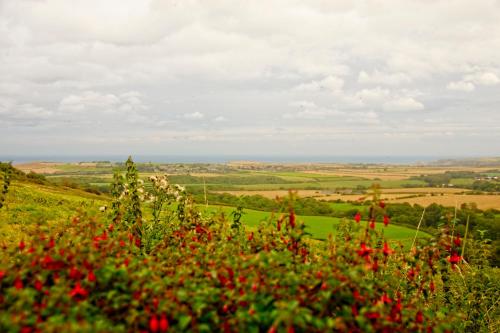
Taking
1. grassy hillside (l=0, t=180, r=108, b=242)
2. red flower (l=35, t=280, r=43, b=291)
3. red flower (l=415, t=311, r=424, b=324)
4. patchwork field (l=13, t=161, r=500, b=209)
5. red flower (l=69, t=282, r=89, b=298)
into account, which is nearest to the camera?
red flower (l=69, t=282, r=89, b=298)

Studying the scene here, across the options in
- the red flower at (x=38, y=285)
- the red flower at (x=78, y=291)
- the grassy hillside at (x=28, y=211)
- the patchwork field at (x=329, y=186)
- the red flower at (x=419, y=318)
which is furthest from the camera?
the patchwork field at (x=329, y=186)

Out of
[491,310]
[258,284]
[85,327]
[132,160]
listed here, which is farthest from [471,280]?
[85,327]

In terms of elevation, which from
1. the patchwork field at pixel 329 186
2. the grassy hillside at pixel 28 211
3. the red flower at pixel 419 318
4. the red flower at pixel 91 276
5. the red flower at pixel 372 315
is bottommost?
the patchwork field at pixel 329 186

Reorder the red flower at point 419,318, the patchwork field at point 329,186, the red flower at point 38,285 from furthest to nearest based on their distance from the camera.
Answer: the patchwork field at point 329,186 < the red flower at point 419,318 < the red flower at point 38,285

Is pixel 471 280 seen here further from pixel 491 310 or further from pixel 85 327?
pixel 85 327

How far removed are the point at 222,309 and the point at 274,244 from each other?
6.50ft

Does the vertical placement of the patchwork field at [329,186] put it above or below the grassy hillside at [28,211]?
below

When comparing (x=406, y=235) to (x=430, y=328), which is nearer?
(x=430, y=328)

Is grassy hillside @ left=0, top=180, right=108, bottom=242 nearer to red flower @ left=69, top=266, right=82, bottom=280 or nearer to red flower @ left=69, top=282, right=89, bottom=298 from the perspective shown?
red flower @ left=69, top=266, right=82, bottom=280

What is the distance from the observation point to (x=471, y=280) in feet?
33.4

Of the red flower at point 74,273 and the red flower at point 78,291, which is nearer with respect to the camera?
the red flower at point 78,291

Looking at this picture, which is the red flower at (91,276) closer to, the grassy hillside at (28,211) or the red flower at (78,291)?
the red flower at (78,291)

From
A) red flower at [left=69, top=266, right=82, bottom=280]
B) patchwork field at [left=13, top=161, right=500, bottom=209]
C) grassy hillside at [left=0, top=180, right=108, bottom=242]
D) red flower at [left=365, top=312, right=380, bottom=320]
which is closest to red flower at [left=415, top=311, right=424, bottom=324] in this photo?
red flower at [left=365, top=312, right=380, bottom=320]

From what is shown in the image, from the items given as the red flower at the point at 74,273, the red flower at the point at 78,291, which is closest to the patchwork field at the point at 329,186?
the red flower at the point at 74,273
